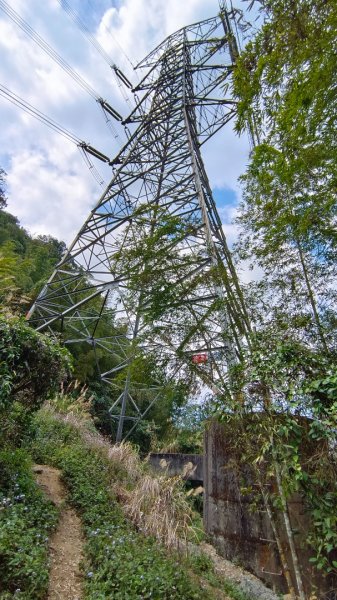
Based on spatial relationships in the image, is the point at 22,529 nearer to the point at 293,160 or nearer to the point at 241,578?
the point at 241,578

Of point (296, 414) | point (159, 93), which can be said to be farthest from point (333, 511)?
point (159, 93)

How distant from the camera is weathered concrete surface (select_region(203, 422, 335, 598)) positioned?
9.35 feet

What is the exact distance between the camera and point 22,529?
2.39 m

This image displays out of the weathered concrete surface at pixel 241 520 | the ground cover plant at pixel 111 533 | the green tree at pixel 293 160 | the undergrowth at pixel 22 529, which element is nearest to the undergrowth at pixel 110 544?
the ground cover plant at pixel 111 533

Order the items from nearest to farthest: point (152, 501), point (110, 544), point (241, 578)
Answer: point (110, 544)
point (241, 578)
point (152, 501)

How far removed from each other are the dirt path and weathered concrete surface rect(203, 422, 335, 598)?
4.87ft

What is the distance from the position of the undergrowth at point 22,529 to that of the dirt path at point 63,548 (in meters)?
0.14

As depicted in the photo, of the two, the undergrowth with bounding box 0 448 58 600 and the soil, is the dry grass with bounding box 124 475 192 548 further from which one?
the undergrowth with bounding box 0 448 58 600

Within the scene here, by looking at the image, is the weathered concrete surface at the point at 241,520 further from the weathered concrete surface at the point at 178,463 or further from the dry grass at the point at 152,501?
the weathered concrete surface at the point at 178,463

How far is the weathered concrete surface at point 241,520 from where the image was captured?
2851 mm

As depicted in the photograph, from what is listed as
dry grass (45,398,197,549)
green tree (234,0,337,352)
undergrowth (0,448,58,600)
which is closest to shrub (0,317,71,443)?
undergrowth (0,448,58,600)

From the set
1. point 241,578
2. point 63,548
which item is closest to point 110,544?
point 63,548

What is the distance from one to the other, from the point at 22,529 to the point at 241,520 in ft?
7.05

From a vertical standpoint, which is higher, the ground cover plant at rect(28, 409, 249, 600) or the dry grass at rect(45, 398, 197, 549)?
the dry grass at rect(45, 398, 197, 549)
